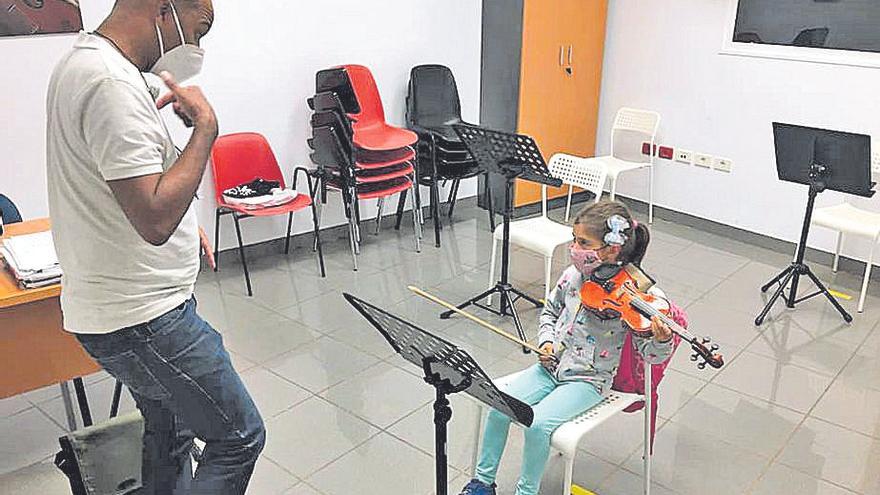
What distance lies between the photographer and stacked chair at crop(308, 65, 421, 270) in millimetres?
4074

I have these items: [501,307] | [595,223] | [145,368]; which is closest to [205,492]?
[145,368]

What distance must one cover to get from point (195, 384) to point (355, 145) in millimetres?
2765

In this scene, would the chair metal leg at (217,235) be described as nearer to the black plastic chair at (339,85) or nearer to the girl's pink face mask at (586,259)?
the black plastic chair at (339,85)

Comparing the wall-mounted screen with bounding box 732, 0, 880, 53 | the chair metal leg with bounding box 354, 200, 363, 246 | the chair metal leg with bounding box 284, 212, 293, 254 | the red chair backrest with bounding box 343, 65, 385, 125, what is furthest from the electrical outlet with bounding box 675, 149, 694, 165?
the chair metal leg with bounding box 284, 212, 293, 254

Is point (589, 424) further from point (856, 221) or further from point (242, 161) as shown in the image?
point (242, 161)

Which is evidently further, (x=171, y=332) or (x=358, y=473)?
(x=358, y=473)

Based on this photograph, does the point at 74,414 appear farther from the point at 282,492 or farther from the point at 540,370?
the point at 540,370

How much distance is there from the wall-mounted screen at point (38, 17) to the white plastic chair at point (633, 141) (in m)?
3.36

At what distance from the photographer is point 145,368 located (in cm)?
154

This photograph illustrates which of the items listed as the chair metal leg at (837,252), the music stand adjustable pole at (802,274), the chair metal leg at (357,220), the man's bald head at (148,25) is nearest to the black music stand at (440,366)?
the man's bald head at (148,25)

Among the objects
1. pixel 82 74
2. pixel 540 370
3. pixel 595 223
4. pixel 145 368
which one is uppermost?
pixel 82 74

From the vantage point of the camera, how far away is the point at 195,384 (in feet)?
5.11

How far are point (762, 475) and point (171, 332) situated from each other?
6.67 ft

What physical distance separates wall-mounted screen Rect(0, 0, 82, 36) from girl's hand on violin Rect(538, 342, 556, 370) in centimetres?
280
